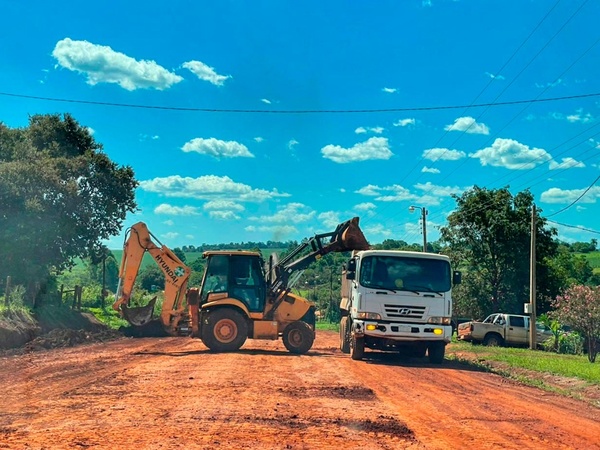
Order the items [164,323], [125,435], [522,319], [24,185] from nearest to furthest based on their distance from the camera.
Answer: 1. [125,435]
2. [164,323]
3. [24,185]
4. [522,319]

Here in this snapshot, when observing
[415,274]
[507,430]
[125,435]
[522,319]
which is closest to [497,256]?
[522,319]

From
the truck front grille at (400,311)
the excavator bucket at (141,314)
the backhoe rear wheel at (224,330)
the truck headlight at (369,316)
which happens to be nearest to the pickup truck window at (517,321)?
the truck front grille at (400,311)

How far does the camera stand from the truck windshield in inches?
663

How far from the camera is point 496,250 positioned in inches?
1666

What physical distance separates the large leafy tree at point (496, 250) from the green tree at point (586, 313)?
731 inches

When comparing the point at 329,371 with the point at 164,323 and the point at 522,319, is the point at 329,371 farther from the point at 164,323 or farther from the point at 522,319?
the point at 522,319

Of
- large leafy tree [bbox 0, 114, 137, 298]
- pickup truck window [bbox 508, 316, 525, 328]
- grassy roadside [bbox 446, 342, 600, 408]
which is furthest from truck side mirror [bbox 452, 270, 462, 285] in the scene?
large leafy tree [bbox 0, 114, 137, 298]

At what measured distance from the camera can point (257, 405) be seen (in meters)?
9.48

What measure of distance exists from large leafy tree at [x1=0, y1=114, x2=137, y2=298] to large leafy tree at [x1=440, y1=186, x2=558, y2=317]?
22.8 metres

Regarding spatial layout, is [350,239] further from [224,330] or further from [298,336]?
[224,330]

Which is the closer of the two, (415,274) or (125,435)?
(125,435)

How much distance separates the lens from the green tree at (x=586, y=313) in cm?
2223

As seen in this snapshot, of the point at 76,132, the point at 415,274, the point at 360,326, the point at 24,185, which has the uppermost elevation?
the point at 76,132

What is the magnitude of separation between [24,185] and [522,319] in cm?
2510
